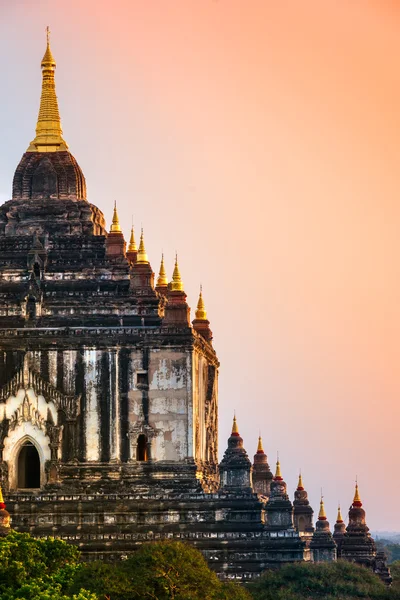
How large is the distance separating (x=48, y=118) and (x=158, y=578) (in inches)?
1069

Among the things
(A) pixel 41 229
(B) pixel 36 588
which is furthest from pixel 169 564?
(A) pixel 41 229

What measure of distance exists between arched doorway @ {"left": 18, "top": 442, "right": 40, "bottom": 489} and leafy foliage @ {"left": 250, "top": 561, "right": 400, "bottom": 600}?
1021cm

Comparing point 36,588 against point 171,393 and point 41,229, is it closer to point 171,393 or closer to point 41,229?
Answer: point 171,393

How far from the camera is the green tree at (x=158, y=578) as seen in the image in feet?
198

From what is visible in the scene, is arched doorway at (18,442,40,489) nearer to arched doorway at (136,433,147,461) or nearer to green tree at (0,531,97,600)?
arched doorway at (136,433,147,461)

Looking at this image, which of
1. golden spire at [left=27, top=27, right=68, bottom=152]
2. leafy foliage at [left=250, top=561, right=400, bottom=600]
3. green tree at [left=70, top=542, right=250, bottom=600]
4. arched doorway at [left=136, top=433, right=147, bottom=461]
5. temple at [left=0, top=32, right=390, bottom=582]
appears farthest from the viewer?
golden spire at [left=27, top=27, right=68, bottom=152]

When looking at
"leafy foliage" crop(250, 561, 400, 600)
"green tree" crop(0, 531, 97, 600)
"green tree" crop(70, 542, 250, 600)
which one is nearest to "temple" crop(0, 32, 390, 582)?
"leafy foliage" crop(250, 561, 400, 600)

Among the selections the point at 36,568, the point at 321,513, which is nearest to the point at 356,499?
the point at 321,513

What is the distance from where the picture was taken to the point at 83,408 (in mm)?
76250

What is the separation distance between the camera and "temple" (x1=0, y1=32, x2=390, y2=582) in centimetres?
7356

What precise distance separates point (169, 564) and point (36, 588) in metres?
4.27

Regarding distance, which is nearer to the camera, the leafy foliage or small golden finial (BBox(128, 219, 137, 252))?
the leafy foliage

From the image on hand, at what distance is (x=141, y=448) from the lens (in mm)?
76250

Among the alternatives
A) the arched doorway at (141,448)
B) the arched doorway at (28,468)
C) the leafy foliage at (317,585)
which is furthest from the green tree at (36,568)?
the arched doorway at (28,468)
